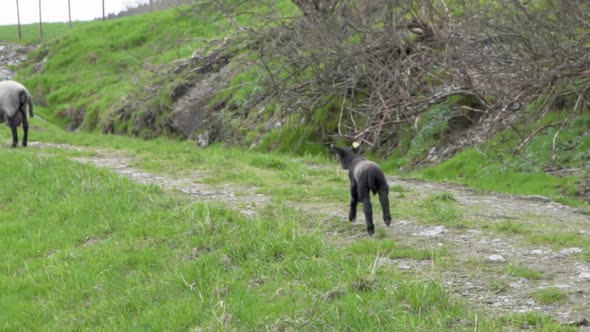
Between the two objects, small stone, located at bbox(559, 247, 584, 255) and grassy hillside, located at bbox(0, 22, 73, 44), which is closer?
small stone, located at bbox(559, 247, 584, 255)

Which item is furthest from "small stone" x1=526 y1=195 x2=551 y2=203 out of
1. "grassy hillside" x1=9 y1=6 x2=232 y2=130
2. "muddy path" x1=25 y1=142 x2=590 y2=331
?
"grassy hillside" x1=9 y1=6 x2=232 y2=130

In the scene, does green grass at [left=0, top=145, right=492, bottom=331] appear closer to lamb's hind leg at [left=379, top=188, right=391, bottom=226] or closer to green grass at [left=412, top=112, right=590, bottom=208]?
lamb's hind leg at [left=379, top=188, right=391, bottom=226]

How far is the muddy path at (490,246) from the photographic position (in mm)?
5355

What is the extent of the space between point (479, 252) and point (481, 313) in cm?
177

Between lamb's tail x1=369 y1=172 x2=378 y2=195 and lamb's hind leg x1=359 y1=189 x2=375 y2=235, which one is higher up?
lamb's tail x1=369 y1=172 x2=378 y2=195

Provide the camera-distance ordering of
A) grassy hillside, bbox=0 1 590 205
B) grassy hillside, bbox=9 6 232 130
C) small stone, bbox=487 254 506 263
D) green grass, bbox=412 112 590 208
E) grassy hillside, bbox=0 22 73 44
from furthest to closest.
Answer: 1. grassy hillside, bbox=0 22 73 44
2. grassy hillside, bbox=9 6 232 130
3. grassy hillside, bbox=0 1 590 205
4. green grass, bbox=412 112 590 208
5. small stone, bbox=487 254 506 263

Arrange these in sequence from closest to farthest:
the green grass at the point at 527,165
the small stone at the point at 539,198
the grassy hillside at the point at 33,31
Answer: the small stone at the point at 539,198
the green grass at the point at 527,165
the grassy hillside at the point at 33,31

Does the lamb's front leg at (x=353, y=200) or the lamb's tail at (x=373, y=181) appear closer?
the lamb's tail at (x=373, y=181)

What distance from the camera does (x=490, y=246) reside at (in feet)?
22.7

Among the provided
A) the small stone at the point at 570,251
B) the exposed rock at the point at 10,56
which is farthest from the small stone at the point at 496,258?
the exposed rock at the point at 10,56

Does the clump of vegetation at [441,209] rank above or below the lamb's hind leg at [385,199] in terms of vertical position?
below

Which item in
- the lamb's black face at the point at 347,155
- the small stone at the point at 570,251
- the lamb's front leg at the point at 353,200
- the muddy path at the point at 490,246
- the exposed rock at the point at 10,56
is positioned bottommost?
the muddy path at the point at 490,246

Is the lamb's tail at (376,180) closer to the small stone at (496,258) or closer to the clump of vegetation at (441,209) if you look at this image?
the clump of vegetation at (441,209)

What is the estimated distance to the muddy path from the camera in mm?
5355
